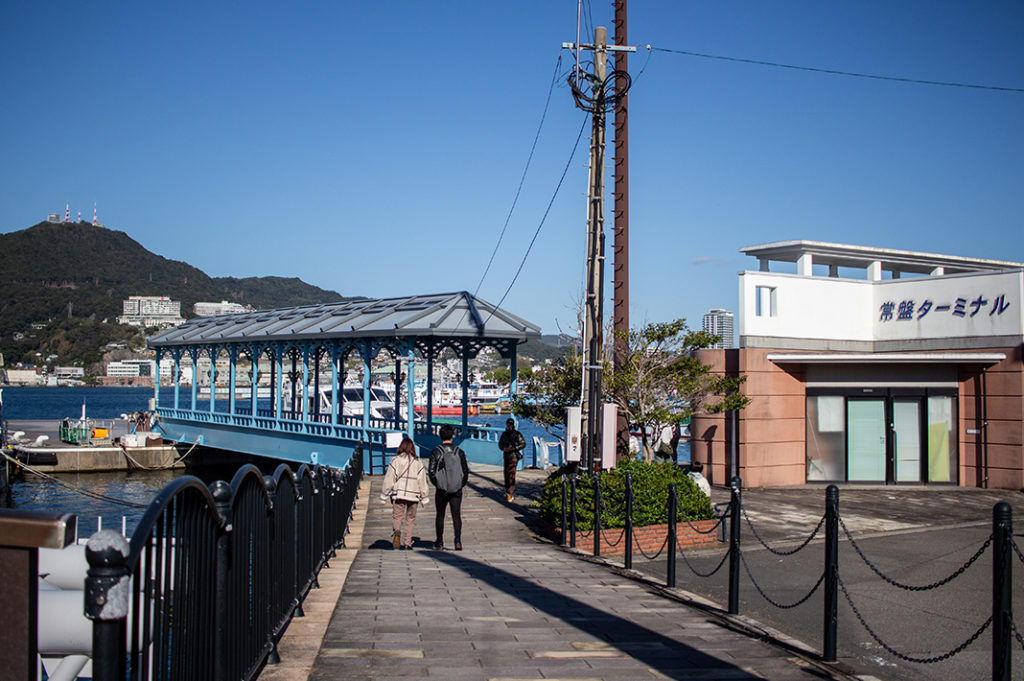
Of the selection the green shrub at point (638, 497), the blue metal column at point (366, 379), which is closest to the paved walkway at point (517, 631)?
the green shrub at point (638, 497)

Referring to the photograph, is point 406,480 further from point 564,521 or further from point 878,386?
point 878,386

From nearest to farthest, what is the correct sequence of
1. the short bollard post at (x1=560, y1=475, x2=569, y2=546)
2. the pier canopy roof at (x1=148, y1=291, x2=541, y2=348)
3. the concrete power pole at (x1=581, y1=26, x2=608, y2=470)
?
the short bollard post at (x1=560, y1=475, x2=569, y2=546), the concrete power pole at (x1=581, y1=26, x2=608, y2=470), the pier canopy roof at (x1=148, y1=291, x2=541, y2=348)

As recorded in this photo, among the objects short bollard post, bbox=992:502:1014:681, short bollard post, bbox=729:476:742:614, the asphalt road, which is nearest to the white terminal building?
the asphalt road

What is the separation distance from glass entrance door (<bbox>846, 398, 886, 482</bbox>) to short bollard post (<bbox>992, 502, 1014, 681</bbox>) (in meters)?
16.5

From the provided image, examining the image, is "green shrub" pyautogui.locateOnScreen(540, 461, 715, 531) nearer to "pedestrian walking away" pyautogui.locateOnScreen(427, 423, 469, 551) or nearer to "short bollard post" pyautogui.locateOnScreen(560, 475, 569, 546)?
"short bollard post" pyautogui.locateOnScreen(560, 475, 569, 546)

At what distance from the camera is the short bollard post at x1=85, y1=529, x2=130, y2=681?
2314mm

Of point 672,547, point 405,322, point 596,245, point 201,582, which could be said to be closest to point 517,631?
point 672,547

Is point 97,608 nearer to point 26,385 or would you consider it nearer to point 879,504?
point 879,504

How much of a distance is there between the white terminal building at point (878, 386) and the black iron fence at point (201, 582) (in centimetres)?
1511

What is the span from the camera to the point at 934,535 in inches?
543

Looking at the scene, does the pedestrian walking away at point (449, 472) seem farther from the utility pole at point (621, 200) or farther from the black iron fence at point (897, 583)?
the utility pole at point (621, 200)

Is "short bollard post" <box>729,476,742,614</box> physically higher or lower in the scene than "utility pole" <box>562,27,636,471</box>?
lower

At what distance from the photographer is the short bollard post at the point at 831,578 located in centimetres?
610

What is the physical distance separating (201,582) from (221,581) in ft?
0.96
